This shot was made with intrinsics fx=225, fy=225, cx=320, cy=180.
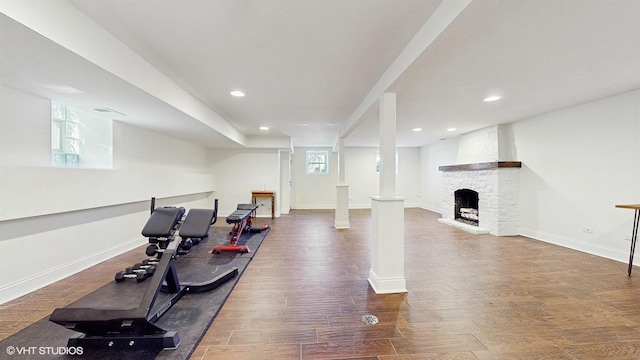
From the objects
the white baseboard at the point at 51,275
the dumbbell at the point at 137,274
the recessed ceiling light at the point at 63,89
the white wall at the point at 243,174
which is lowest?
the white baseboard at the point at 51,275

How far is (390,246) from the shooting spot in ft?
8.18

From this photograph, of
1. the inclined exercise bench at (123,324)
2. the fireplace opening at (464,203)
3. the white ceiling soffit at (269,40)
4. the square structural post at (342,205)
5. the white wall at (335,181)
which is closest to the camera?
the inclined exercise bench at (123,324)

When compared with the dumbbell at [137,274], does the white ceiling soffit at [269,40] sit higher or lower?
higher

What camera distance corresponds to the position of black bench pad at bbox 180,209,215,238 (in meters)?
3.22

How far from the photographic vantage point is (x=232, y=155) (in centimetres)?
721

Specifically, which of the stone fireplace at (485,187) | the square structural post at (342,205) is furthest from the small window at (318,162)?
the stone fireplace at (485,187)

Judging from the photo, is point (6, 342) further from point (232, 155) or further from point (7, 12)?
point (232, 155)

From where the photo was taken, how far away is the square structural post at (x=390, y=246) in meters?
2.46

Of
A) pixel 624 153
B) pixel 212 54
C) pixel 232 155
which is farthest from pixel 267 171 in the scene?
pixel 624 153

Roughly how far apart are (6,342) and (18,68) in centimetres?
214

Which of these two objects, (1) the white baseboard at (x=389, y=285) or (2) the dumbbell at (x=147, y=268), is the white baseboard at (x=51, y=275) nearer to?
(2) the dumbbell at (x=147, y=268)

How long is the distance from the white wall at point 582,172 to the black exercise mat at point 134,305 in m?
5.42

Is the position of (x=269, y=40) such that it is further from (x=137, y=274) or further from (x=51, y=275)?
(x=51, y=275)

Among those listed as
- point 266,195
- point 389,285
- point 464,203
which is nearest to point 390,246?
point 389,285
